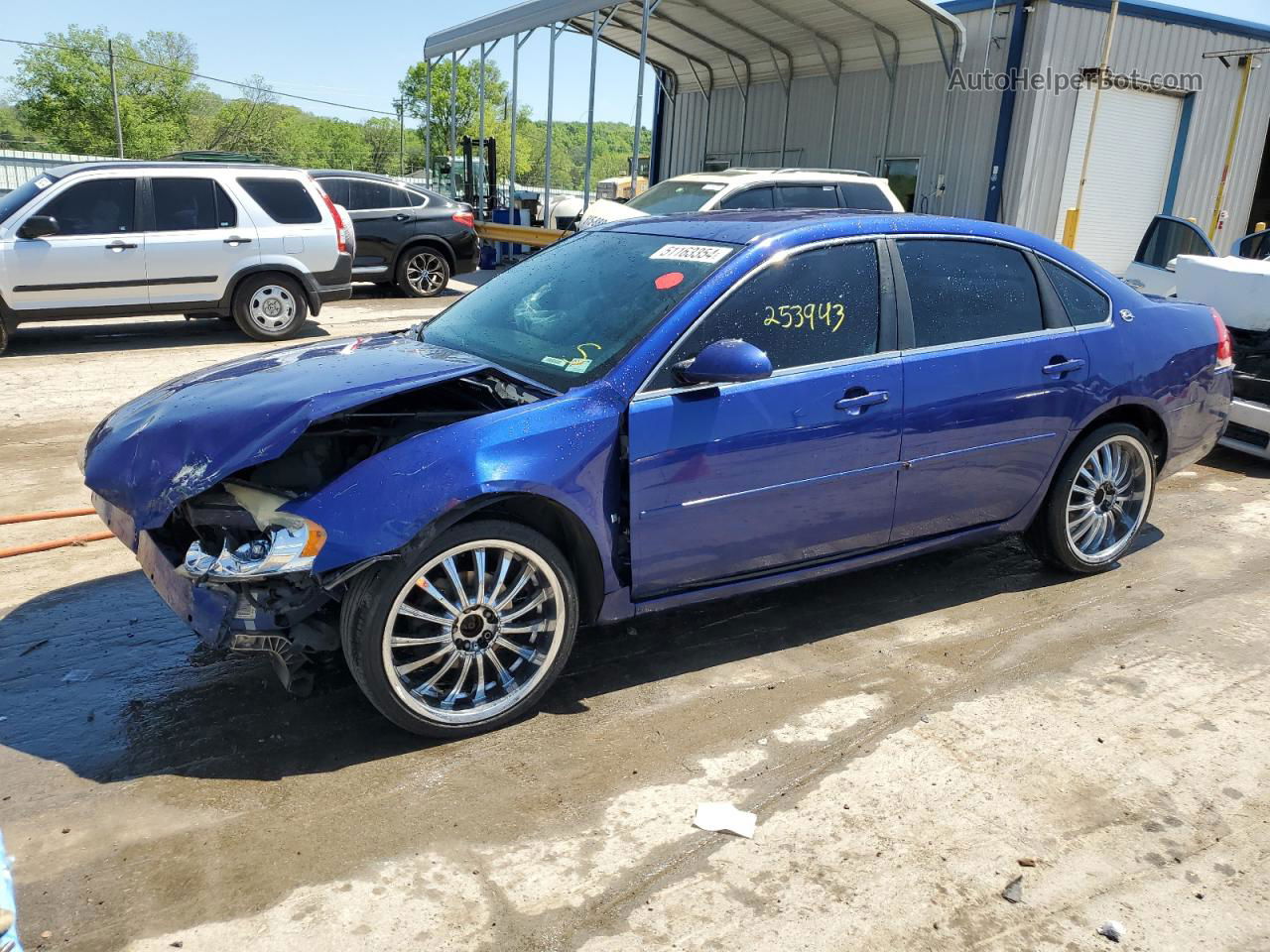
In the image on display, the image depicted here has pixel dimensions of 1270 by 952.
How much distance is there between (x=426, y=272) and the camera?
14648 millimetres

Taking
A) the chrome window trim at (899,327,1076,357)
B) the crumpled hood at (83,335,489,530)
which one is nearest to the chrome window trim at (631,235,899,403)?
the chrome window trim at (899,327,1076,357)

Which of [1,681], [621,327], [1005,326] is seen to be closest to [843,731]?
[621,327]

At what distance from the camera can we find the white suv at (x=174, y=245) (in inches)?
371

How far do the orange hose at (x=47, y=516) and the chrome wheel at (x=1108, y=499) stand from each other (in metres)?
5.06

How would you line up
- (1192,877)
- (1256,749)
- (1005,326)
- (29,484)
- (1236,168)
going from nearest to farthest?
(1192,877), (1256,749), (1005,326), (29,484), (1236,168)

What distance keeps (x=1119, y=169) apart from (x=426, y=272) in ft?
38.6

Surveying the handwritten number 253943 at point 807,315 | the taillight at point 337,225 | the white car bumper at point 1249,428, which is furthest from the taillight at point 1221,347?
the taillight at point 337,225

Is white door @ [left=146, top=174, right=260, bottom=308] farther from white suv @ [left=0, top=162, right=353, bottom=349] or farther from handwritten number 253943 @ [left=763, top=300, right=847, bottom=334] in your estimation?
handwritten number 253943 @ [left=763, top=300, right=847, bottom=334]

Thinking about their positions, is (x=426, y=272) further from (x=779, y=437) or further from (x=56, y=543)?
(x=779, y=437)

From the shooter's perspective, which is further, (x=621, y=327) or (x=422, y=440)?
(x=621, y=327)

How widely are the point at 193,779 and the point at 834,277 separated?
9.61ft

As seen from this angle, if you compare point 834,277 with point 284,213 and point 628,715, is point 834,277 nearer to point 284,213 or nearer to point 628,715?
point 628,715

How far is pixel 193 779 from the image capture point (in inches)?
121

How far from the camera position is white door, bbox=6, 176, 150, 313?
30.7ft
